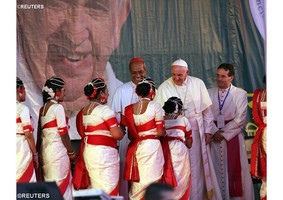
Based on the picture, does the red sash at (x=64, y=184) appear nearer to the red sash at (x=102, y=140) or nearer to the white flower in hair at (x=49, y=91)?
the red sash at (x=102, y=140)

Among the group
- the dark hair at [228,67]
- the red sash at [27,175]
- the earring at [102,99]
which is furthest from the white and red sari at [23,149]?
the dark hair at [228,67]

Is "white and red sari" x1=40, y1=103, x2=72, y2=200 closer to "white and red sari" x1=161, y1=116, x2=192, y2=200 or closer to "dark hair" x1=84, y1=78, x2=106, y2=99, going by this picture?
"dark hair" x1=84, y1=78, x2=106, y2=99

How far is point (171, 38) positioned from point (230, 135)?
1336mm

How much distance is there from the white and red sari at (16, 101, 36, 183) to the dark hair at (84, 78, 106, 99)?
2.25ft

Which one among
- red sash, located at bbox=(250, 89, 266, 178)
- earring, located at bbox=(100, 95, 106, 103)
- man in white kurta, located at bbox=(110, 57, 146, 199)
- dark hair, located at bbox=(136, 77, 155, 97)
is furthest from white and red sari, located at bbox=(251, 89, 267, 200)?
earring, located at bbox=(100, 95, 106, 103)

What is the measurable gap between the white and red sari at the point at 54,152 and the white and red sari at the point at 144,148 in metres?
0.68

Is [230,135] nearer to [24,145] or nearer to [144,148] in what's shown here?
[144,148]

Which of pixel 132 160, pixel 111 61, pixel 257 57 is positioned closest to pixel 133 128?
pixel 132 160

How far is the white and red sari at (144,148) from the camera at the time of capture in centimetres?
1052

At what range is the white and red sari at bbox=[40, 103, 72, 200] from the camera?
10.7 m

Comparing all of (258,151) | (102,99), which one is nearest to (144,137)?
(102,99)

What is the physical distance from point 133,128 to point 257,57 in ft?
6.18

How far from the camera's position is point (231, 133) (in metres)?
11.5
